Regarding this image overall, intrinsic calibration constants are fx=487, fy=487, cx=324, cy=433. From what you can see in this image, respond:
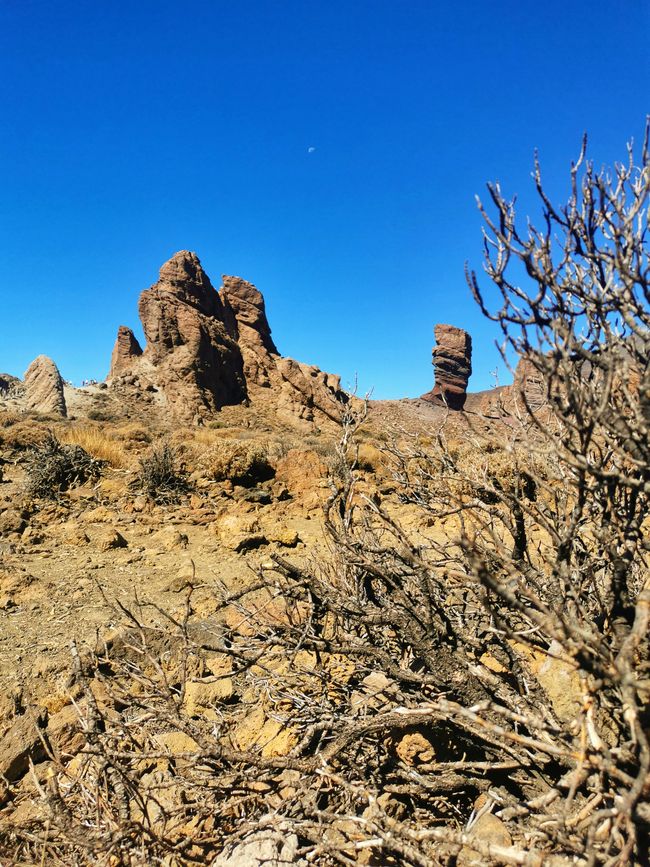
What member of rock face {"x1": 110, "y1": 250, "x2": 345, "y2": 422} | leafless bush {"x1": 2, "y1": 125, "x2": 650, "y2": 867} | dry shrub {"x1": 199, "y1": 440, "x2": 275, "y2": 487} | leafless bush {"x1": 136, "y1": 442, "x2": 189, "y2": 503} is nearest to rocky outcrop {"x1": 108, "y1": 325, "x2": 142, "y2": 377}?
rock face {"x1": 110, "y1": 250, "x2": 345, "y2": 422}

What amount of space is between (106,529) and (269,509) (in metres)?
2.27

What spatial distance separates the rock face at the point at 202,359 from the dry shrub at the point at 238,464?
61.6 ft

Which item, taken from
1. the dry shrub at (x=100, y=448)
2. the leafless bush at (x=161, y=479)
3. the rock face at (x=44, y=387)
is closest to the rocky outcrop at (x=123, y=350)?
the rock face at (x=44, y=387)

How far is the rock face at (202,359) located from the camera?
1164 inches

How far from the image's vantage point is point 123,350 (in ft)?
131

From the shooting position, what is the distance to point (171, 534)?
19.1 ft

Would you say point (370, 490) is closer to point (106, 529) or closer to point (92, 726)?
point (106, 529)

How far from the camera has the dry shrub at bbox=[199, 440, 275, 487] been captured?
27.8ft

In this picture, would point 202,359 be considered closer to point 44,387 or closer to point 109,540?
point 44,387

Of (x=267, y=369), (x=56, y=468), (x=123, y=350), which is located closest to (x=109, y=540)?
(x=56, y=468)

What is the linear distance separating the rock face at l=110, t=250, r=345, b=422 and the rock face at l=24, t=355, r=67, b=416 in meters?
3.81

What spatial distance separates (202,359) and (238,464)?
23807mm

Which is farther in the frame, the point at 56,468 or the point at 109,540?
the point at 56,468

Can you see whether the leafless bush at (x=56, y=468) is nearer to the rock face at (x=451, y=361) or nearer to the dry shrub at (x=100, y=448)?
the dry shrub at (x=100, y=448)
